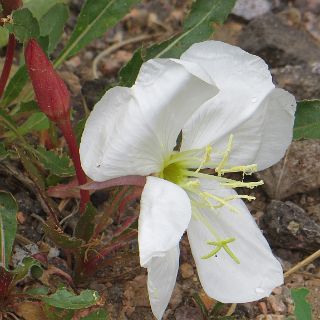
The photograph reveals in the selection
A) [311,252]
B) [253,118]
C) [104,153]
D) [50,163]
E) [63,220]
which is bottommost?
[311,252]

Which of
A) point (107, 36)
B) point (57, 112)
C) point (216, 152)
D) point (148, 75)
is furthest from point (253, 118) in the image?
point (107, 36)

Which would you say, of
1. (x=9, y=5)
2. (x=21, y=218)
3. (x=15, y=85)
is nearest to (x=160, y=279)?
(x=21, y=218)

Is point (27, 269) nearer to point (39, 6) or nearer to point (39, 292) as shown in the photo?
point (39, 292)

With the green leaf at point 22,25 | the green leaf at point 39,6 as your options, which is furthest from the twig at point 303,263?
the green leaf at point 39,6

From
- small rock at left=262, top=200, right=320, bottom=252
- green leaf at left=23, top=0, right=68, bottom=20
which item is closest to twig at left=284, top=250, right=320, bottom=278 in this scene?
small rock at left=262, top=200, right=320, bottom=252

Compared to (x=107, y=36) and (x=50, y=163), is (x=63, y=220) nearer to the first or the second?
(x=50, y=163)

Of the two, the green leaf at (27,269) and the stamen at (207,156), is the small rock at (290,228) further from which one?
the green leaf at (27,269)
